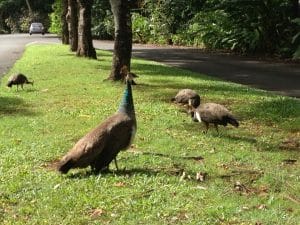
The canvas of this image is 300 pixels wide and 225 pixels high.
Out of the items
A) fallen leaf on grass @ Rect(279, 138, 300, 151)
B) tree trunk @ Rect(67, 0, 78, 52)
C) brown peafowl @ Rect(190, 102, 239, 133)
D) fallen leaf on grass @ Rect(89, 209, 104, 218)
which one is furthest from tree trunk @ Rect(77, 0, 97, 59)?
fallen leaf on grass @ Rect(89, 209, 104, 218)

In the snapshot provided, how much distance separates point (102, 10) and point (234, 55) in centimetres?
2017

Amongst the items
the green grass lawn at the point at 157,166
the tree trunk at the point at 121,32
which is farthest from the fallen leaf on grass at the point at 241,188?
the tree trunk at the point at 121,32

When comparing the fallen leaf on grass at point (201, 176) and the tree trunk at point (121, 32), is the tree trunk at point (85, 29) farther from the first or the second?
the fallen leaf on grass at point (201, 176)

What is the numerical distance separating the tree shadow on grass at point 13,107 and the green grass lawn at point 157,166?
0.02 metres

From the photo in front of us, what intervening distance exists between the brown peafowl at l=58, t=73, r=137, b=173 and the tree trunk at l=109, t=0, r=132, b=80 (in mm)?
7775

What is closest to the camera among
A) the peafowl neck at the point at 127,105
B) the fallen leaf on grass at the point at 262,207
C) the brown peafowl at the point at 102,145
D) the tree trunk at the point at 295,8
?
the fallen leaf on grass at the point at 262,207

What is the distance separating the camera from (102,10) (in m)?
44.6

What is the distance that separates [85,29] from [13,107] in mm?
10937

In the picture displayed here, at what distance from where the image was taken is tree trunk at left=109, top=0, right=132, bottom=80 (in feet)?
46.8

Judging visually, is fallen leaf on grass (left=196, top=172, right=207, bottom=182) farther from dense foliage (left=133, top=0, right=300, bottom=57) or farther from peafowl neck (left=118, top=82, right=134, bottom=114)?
dense foliage (left=133, top=0, right=300, bottom=57)

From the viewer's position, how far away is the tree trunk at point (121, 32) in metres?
14.3

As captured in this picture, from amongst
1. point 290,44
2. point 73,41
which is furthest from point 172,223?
point 73,41

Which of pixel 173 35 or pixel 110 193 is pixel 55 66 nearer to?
pixel 110 193

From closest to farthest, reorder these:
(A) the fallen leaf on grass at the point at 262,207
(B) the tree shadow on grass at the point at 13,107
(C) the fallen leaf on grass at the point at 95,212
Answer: (C) the fallen leaf on grass at the point at 95,212, (A) the fallen leaf on grass at the point at 262,207, (B) the tree shadow on grass at the point at 13,107
